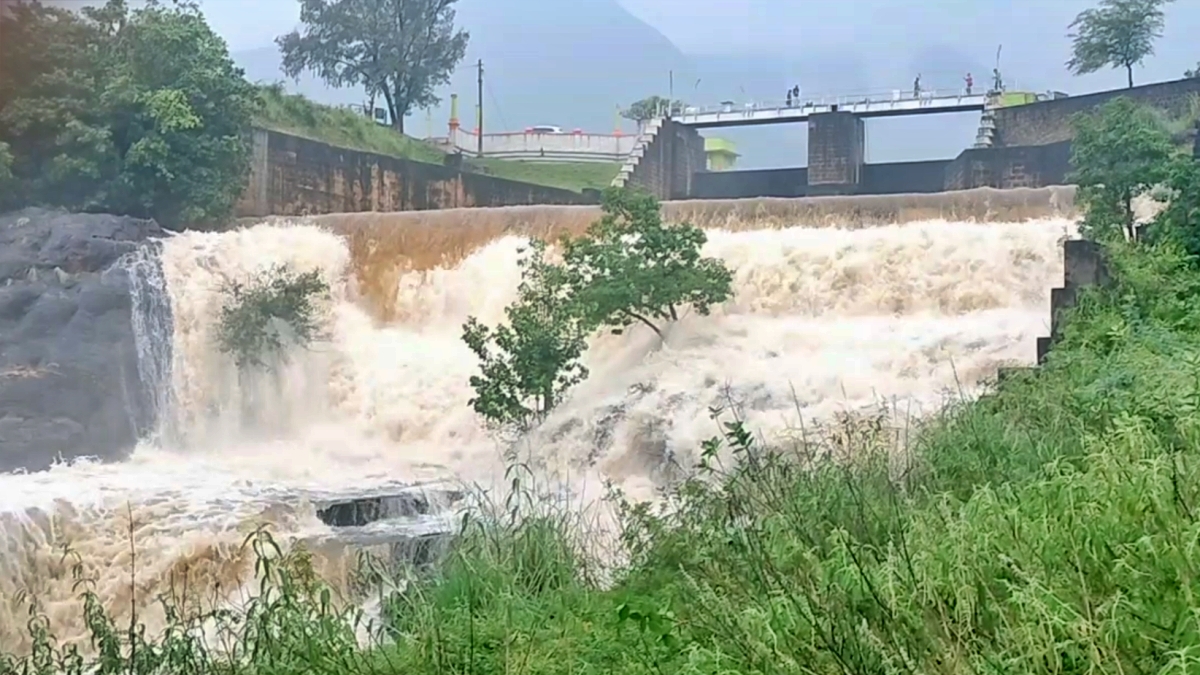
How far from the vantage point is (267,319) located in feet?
17.5

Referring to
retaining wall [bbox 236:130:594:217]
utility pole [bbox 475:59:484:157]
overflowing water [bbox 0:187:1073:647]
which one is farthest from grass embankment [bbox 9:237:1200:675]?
utility pole [bbox 475:59:484:157]

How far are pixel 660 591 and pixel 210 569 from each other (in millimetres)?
1671

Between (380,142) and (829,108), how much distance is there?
298cm

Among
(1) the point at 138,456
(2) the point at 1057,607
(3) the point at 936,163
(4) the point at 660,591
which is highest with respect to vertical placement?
(3) the point at 936,163

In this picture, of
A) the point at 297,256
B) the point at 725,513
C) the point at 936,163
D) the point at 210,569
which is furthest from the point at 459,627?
the point at 936,163

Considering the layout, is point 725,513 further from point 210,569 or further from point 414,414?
point 414,414

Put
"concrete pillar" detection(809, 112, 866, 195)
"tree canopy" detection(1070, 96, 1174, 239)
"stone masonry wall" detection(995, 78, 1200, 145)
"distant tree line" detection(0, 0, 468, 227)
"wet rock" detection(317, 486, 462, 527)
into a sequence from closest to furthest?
"wet rock" detection(317, 486, 462, 527) → "tree canopy" detection(1070, 96, 1174, 239) → "distant tree line" detection(0, 0, 468, 227) → "stone masonry wall" detection(995, 78, 1200, 145) → "concrete pillar" detection(809, 112, 866, 195)

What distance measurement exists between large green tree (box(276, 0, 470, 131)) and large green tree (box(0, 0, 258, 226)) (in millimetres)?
1039

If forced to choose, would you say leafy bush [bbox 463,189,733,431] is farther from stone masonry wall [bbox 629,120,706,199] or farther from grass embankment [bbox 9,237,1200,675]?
stone masonry wall [bbox 629,120,706,199]

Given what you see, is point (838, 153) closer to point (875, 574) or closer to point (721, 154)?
point (721, 154)

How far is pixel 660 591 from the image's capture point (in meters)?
1.85

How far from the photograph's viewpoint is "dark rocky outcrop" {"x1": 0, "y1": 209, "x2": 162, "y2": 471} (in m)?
4.51

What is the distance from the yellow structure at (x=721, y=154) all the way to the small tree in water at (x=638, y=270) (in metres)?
3.16

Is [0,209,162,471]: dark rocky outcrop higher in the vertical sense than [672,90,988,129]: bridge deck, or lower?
lower
